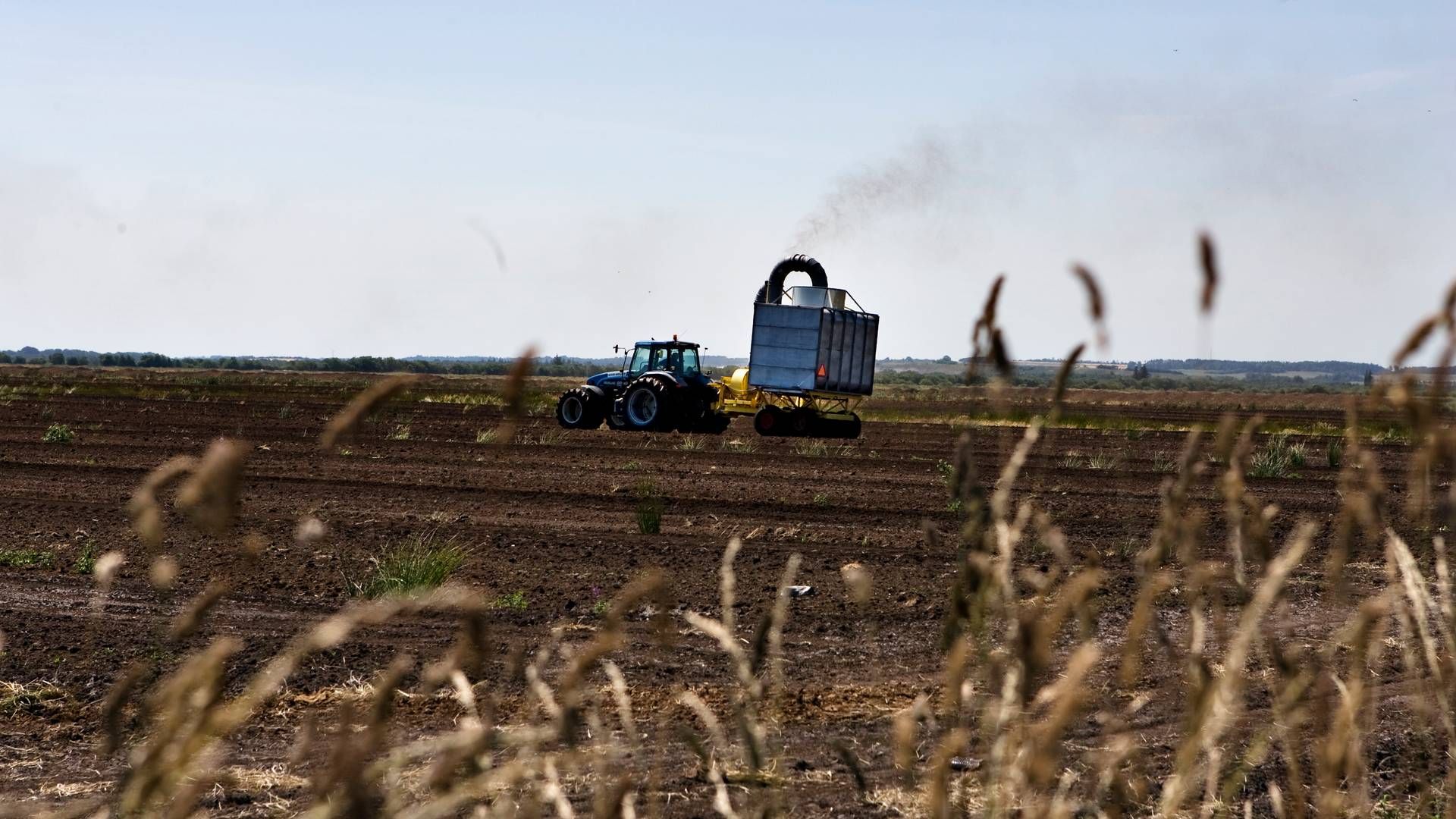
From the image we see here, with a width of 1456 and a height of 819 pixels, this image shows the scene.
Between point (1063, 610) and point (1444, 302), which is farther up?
point (1444, 302)

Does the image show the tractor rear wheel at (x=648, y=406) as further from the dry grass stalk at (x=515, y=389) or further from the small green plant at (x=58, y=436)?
the dry grass stalk at (x=515, y=389)

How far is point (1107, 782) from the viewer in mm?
2195

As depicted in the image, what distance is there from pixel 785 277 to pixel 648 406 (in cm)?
405

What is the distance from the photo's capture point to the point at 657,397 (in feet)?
98.0

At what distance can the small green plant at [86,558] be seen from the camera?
11867 millimetres

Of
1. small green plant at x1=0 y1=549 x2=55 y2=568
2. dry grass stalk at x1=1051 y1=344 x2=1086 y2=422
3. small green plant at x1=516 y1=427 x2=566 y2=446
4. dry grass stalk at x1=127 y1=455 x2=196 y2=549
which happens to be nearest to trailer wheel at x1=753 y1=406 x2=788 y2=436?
small green plant at x1=516 y1=427 x2=566 y2=446

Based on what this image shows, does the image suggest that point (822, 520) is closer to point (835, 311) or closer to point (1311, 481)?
point (1311, 481)

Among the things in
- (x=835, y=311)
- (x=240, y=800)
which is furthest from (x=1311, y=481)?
(x=240, y=800)

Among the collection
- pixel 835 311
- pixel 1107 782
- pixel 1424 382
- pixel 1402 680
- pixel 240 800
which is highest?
pixel 835 311

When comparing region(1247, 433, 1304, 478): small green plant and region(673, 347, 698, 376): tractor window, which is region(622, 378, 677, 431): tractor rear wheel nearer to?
region(673, 347, 698, 376): tractor window

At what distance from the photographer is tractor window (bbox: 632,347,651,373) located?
3138 centimetres

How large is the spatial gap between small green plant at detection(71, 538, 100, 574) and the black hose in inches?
716

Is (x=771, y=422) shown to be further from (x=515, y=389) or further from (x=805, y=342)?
(x=515, y=389)

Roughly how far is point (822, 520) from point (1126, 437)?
847 inches
